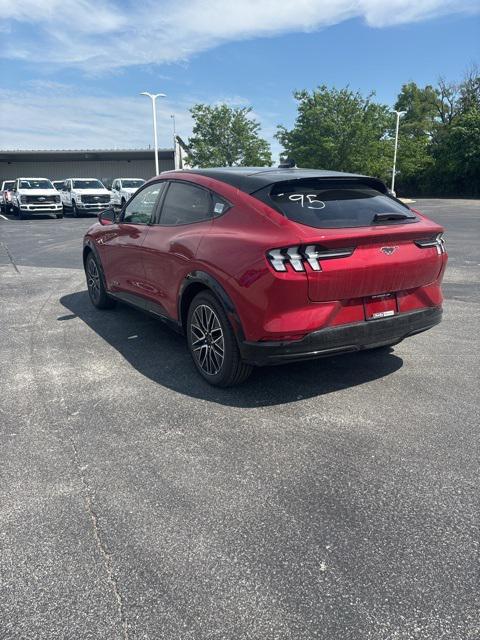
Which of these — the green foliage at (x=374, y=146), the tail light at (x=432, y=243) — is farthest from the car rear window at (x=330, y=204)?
the green foliage at (x=374, y=146)

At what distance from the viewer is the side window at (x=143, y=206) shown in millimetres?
5023

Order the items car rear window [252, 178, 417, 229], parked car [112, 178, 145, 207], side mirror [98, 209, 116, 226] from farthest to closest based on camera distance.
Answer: parked car [112, 178, 145, 207], side mirror [98, 209, 116, 226], car rear window [252, 178, 417, 229]

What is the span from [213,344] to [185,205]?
1.32 meters

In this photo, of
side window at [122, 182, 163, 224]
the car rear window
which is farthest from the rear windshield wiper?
side window at [122, 182, 163, 224]

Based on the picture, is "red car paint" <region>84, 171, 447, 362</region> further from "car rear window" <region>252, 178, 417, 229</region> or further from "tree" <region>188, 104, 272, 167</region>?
"tree" <region>188, 104, 272, 167</region>

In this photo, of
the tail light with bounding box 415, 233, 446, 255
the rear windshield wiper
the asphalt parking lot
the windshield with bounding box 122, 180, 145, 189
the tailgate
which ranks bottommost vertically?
the asphalt parking lot

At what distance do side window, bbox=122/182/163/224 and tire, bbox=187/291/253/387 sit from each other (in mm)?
1420

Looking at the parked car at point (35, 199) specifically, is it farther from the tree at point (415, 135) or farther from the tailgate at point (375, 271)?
→ the tree at point (415, 135)

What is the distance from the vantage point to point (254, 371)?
4344 mm

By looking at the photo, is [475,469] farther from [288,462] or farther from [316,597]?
[316,597]

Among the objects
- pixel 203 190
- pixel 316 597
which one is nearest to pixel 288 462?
pixel 316 597

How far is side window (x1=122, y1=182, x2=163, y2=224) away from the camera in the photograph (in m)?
5.02

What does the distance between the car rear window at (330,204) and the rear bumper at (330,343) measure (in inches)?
27.9

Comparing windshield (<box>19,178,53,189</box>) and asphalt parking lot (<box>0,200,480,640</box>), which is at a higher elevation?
windshield (<box>19,178,53,189</box>)
